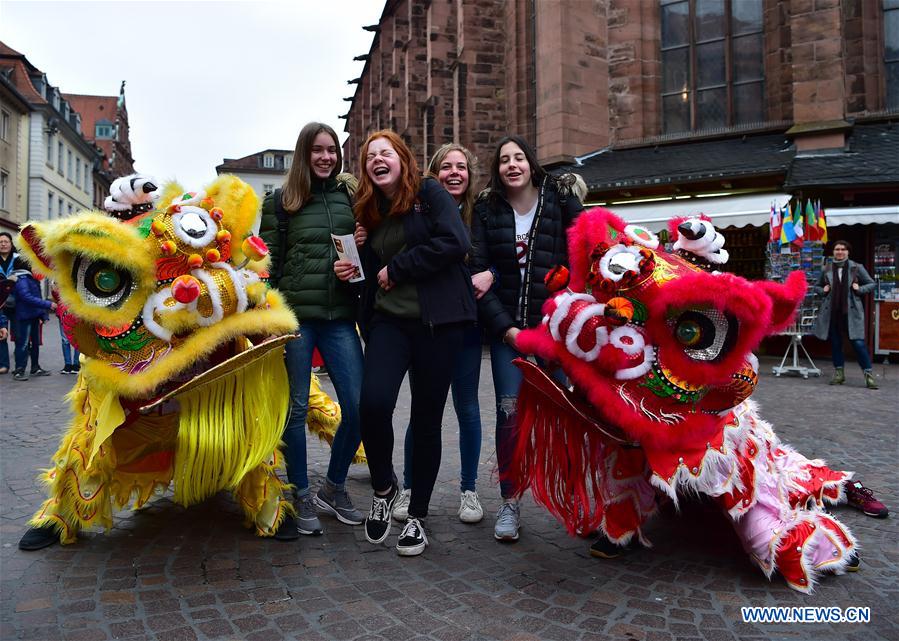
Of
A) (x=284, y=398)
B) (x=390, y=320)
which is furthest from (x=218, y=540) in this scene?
(x=390, y=320)

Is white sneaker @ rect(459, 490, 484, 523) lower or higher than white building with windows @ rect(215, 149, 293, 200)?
lower

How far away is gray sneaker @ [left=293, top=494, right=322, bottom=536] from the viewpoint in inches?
134

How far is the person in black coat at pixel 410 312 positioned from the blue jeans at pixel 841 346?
7.76 metres

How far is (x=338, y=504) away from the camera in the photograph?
3.67m

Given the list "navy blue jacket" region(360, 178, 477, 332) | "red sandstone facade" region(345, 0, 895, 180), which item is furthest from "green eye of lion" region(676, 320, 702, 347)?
"red sandstone facade" region(345, 0, 895, 180)

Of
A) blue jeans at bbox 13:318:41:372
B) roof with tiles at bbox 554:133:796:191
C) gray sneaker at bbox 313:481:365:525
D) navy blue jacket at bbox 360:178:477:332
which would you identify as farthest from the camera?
roof with tiles at bbox 554:133:796:191

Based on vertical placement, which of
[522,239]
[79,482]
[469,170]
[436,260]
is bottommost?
[79,482]

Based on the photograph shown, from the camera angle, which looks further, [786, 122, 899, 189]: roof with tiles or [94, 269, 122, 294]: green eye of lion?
[786, 122, 899, 189]: roof with tiles

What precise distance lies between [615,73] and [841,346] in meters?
9.43

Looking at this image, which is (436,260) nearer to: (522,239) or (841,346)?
(522,239)

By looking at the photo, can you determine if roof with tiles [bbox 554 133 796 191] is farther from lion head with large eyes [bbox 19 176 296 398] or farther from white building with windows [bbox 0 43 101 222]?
white building with windows [bbox 0 43 101 222]

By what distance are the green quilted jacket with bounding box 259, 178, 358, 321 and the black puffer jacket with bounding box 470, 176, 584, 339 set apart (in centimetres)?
71

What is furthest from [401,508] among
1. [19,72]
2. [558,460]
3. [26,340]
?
[19,72]

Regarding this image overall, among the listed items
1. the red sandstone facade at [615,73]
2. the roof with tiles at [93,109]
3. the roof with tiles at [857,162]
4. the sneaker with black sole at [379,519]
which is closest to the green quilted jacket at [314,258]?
the sneaker with black sole at [379,519]
